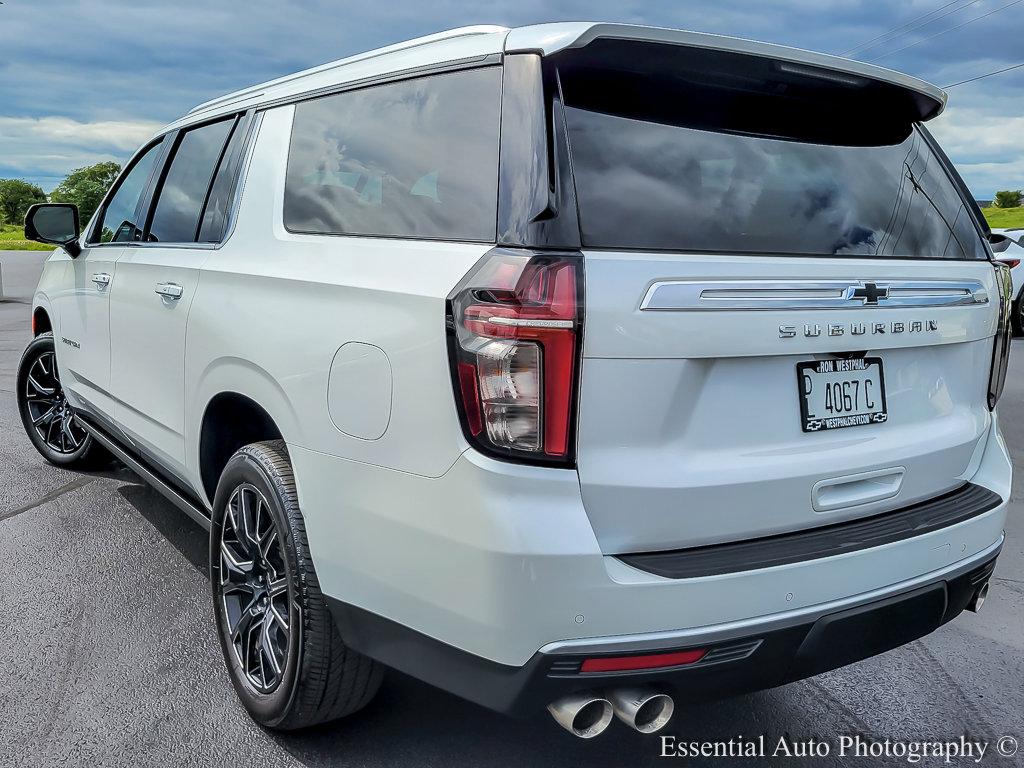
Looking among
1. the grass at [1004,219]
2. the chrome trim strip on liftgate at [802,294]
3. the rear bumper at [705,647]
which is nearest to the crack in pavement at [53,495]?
the rear bumper at [705,647]

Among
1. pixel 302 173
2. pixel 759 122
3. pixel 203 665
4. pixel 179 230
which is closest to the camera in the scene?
pixel 759 122

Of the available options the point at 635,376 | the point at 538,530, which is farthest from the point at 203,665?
the point at 635,376

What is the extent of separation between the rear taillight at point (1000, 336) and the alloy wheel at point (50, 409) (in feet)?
15.2

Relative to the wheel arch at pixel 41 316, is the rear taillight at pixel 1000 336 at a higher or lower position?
higher

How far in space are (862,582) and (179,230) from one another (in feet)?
8.90

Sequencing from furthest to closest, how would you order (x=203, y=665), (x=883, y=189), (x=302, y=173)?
1. (x=203, y=665)
2. (x=302, y=173)
3. (x=883, y=189)

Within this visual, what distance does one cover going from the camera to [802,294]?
84.5 inches

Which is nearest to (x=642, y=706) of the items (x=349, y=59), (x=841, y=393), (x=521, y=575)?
(x=521, y=575)

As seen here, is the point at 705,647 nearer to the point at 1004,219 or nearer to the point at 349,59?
the point at 349,59

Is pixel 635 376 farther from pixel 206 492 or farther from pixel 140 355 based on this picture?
pixel 140 355

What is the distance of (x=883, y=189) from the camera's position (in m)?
2.56

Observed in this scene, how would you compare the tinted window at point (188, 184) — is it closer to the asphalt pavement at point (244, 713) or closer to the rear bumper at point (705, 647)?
the asphalt pavement at point (244, 713)

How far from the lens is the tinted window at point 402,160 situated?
2.15 m

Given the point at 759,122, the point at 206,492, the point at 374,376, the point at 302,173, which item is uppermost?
the point at 759,122
